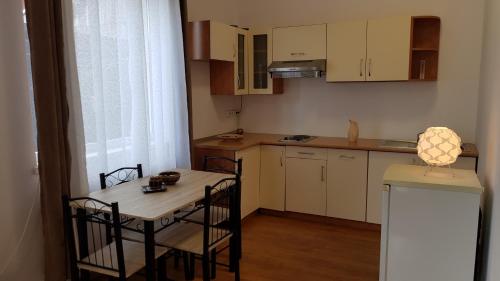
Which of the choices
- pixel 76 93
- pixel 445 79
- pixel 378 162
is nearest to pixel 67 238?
pixel 76 93

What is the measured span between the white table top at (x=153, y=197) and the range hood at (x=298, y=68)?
1695 mm

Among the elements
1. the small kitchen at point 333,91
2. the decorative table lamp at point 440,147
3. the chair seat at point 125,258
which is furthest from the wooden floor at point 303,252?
the decorative table lamp at point 440,147

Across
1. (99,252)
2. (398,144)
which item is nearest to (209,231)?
(99,252)

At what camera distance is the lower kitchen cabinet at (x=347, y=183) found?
13.1 ft

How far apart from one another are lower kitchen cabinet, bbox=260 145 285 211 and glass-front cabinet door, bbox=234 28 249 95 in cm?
76

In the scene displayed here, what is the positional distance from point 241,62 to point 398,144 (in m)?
1.99

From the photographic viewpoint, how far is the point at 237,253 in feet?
9.78

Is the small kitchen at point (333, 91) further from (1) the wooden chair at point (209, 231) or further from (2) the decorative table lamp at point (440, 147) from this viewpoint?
(2) the decorative table lamp at point (440, 147)

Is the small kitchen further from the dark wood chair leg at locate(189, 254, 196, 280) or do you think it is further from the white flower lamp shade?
the white flower lamp shade

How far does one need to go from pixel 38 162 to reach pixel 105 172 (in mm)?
594

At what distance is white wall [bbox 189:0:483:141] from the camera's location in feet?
13.0

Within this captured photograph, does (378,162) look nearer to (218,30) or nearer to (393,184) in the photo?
(393,184)

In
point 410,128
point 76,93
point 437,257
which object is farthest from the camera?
point 410,128

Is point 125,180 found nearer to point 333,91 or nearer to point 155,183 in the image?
point 155,183
